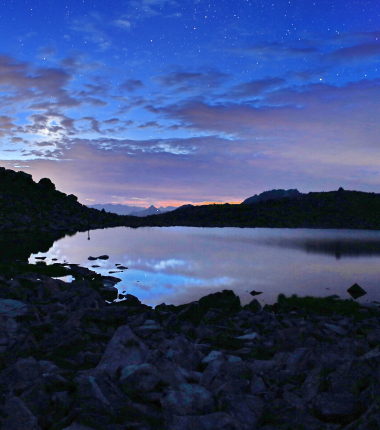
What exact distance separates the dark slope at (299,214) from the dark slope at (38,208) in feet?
96.8

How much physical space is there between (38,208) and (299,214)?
10495 cm

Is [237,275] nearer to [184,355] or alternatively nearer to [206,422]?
[184,355]

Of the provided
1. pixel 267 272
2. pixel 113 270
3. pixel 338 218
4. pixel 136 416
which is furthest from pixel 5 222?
pixel 338 218

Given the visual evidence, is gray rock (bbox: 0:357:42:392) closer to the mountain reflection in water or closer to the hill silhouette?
the mountain reflection in water

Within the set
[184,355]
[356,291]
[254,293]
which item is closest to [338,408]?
[184,355]

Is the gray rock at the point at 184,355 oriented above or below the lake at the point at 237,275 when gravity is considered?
above

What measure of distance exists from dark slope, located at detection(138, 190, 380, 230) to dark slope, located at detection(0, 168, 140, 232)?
29502mm

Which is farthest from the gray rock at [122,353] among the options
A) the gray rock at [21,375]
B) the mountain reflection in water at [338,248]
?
the mountain reflection in water at [338,248]

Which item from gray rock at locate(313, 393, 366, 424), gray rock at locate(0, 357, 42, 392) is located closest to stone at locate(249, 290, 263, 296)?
gray rock at locate(313, 393, 366, 424)

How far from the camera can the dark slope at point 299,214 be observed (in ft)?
457

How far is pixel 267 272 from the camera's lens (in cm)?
3144

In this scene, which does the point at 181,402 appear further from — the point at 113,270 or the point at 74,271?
the point at 113,270

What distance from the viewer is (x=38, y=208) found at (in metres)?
113

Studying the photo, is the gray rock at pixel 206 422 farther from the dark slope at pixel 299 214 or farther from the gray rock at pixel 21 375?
the dark slope at pixel 299 214
